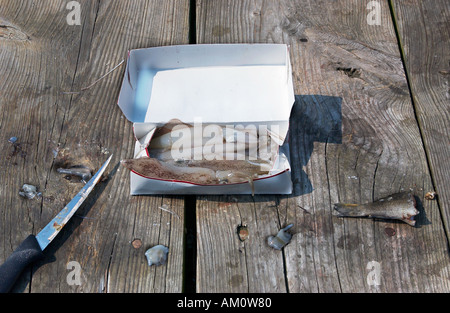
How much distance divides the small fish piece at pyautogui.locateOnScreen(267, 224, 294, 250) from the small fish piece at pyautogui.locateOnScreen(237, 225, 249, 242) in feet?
0.31

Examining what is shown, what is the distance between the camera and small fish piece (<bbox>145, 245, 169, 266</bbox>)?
1.54 metres

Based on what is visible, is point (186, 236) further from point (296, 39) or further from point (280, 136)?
point (296, 39)

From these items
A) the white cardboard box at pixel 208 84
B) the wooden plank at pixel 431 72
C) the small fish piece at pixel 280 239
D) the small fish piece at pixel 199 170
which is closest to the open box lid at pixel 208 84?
the white cardboard box at pixel 208 84

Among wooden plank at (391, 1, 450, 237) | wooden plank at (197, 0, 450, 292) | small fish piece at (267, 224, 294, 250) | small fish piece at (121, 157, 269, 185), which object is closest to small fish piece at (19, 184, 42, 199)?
small fish piece at (121, 157, 269, 185)

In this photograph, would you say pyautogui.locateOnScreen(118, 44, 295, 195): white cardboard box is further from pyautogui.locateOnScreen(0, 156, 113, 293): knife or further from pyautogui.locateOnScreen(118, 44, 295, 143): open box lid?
pyautogui.locateOnScreen(0, 156, 113, 293): knife

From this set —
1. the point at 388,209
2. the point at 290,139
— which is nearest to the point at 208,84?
the point at 290,139

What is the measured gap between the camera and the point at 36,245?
1.57 m

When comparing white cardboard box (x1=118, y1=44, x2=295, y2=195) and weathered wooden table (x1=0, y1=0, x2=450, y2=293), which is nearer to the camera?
weathered wooden table (x1=0, y1=0, x2=450, y2=293)

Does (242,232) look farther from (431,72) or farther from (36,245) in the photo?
(431,72)

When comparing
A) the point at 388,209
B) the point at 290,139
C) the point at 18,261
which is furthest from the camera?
the point at 290,139

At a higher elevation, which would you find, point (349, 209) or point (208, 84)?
point (208, 84)

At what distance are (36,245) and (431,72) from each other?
2.06m

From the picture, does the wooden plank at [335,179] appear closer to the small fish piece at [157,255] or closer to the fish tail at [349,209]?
the fish tail at [349,209]

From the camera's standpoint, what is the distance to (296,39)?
2.24 meters
